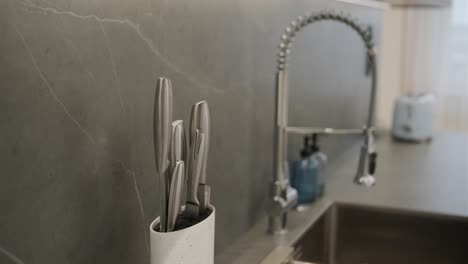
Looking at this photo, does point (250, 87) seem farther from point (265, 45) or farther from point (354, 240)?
point (354, 240)

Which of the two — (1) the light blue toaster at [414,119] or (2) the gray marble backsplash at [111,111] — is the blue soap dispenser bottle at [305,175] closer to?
(2) the gray marble backsplash at [111,111]

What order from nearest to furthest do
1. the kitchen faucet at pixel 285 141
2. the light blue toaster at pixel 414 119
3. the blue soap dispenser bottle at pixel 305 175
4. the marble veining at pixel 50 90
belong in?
1. the marble veining at pixel 50 90
2. the kitchen faucet at pixel 285 141
3. the blue soap dispenser bottle at pixel 305 175
4. the light blue toaster at pixel 414 119

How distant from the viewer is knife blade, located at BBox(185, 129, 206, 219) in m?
0.82

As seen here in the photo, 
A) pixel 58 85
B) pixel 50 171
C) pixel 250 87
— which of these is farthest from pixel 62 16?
pixel 250 87

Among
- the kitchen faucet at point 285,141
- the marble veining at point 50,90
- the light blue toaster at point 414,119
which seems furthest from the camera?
the light blue toaster at point 414,119

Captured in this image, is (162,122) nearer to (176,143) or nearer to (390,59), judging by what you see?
(176,143)

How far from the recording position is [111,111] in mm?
791

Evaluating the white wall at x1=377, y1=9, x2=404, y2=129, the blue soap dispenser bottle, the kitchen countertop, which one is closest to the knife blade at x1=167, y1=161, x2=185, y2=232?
the kitchen countertop

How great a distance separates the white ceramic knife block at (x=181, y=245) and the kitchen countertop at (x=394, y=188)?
0.34 metres

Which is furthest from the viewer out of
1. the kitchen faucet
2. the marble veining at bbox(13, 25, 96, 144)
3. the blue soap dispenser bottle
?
the blue soap dispenser bottle

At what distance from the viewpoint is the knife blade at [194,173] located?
2.69ft

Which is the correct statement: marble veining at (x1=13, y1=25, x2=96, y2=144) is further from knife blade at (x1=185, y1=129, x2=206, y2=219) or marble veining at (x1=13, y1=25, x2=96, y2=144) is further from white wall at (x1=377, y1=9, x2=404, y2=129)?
white wall at (x1=377, y1=9, x2=404, y2=129)

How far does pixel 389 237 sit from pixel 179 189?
937 mm

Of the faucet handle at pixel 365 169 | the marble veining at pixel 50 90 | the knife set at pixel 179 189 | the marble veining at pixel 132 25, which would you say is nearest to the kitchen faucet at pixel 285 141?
the faucet handle at pixel 365 169
